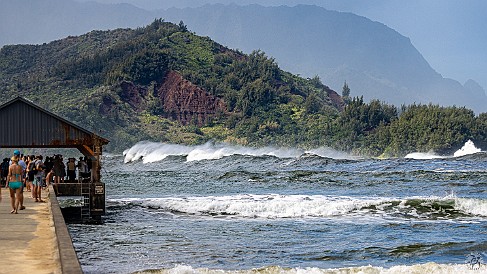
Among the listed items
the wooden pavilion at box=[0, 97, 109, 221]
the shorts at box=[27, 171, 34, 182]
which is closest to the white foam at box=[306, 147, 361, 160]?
the wooden pavilion at box=[0, 97, 109, 221]

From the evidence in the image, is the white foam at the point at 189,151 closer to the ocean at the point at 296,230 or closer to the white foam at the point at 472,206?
the ocean at the point at 296,230

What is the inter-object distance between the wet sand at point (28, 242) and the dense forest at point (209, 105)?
315 feet

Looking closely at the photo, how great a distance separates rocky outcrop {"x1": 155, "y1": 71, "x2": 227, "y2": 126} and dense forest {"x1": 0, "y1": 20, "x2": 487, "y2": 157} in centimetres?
18

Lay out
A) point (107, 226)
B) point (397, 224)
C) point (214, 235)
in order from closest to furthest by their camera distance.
Answer: point (214, 235) → point (397, 224) → point (107, 226)

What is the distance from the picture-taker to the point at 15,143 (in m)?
31.6

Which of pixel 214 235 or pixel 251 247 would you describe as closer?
pixel 251 247

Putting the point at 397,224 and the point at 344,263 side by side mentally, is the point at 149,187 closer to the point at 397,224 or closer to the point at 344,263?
the point at 397,224

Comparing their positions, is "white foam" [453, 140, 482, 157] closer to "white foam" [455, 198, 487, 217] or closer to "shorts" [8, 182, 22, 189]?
"white foam" [455, 198, 487, 217]

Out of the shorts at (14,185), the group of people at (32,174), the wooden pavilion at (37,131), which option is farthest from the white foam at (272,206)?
the shorts at (14,185)

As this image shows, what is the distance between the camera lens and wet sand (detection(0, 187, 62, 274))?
12.9 m

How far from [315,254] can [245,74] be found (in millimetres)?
134448

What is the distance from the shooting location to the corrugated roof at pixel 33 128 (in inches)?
1241

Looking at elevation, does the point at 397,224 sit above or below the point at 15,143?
below

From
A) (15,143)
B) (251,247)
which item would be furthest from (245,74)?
(251,247)
